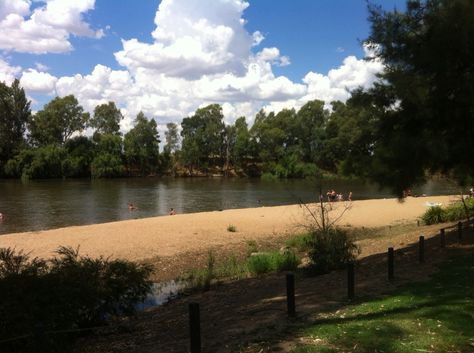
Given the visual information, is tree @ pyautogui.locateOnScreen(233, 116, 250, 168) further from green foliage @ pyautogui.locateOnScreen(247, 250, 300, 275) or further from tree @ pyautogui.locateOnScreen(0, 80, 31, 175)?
green foliage @ pyautogui.locateOnScreen(247, 250, 300, 275)

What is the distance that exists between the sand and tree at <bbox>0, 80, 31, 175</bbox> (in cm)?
6687

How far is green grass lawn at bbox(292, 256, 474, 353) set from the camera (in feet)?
16.9

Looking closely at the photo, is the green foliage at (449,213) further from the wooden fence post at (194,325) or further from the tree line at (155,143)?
the tree line at (155,143)

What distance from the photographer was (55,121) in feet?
296

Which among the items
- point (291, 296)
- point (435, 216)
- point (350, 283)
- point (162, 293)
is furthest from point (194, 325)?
point (435, 216)

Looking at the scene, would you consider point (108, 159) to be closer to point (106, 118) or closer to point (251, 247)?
point (106, 118)

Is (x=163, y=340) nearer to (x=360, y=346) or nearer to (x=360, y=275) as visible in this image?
(x=360, y=346)

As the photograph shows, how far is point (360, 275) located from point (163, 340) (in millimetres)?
4856

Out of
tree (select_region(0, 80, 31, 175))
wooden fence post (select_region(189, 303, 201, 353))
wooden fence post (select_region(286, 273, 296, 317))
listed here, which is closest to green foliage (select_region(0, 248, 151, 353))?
wooden fence post (select_region(189, 303, 201, 353))

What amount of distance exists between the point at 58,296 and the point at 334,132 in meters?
91.0

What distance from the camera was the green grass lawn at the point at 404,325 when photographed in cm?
516

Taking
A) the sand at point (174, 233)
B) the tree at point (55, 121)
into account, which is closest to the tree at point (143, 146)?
the tree at point (55, 121)

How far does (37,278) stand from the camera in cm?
699

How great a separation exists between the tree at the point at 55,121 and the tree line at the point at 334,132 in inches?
7.7
